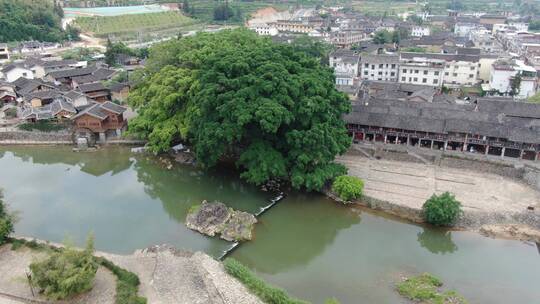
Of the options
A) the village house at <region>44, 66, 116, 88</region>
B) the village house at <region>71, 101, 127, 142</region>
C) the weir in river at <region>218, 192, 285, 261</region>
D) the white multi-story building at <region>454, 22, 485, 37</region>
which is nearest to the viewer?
the weir in river at <region>218, 192, 285, 261</region>

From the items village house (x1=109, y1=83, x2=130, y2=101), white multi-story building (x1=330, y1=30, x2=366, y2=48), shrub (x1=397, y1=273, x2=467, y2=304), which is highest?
white multi-story building (x1=330, y1=30, x2=366, y2=48)

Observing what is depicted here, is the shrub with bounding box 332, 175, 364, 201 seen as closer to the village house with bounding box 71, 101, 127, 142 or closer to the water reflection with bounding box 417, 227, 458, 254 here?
the water reflection with bounding box 417, 227, 458, 254

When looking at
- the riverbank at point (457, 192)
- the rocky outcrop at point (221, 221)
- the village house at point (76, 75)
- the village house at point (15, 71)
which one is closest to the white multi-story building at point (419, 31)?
the village house at point (76, 75)

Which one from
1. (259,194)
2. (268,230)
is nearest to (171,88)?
(259,194)

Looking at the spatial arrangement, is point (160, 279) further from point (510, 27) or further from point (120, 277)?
point (510, 27)

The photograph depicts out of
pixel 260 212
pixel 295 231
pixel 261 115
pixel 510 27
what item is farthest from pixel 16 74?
pixel 510 27

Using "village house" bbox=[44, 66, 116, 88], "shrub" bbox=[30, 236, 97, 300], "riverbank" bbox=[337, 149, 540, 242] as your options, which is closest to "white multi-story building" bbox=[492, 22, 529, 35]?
"riverbank" bbox=[337, 149, 540, 242]

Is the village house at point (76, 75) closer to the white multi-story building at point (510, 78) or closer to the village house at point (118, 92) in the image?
the village house at point (118, 92)
